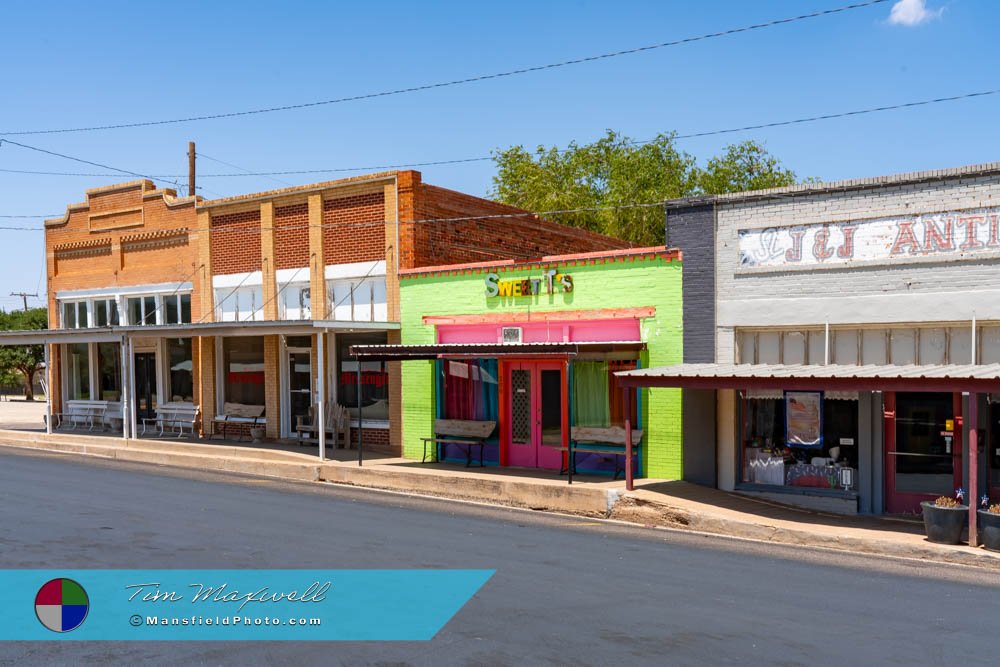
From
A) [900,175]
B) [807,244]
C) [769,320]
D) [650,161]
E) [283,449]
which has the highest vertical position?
[650,161]

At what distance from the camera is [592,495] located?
14.6m

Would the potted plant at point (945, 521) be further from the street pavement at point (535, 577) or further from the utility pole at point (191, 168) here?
the utility pole at point (191, 168)

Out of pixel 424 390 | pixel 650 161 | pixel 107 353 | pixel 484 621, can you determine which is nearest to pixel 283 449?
pixel 424 390

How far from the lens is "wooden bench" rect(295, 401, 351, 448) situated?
70.2 ft

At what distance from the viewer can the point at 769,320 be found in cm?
1494

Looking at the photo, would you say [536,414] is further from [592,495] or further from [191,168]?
[191,168]

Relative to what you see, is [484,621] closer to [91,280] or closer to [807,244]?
[807,244]

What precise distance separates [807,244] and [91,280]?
70.5 feet

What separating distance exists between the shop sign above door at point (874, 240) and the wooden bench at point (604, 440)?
12.4 feet

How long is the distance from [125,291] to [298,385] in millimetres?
7370

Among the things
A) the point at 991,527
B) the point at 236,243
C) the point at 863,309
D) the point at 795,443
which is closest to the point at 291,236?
the point at 236,243

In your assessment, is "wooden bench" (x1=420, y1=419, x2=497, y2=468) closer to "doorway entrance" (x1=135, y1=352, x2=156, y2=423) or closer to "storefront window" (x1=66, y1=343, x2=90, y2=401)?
"doorway entrance" (x1=135, y1=352, x2=156, y2=423)

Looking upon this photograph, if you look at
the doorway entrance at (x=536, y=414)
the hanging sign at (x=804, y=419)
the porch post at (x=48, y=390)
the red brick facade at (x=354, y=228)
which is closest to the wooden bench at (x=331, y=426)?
the red brick facade at (x=354, y=228)

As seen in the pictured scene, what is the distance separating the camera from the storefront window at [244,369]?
2347cm
